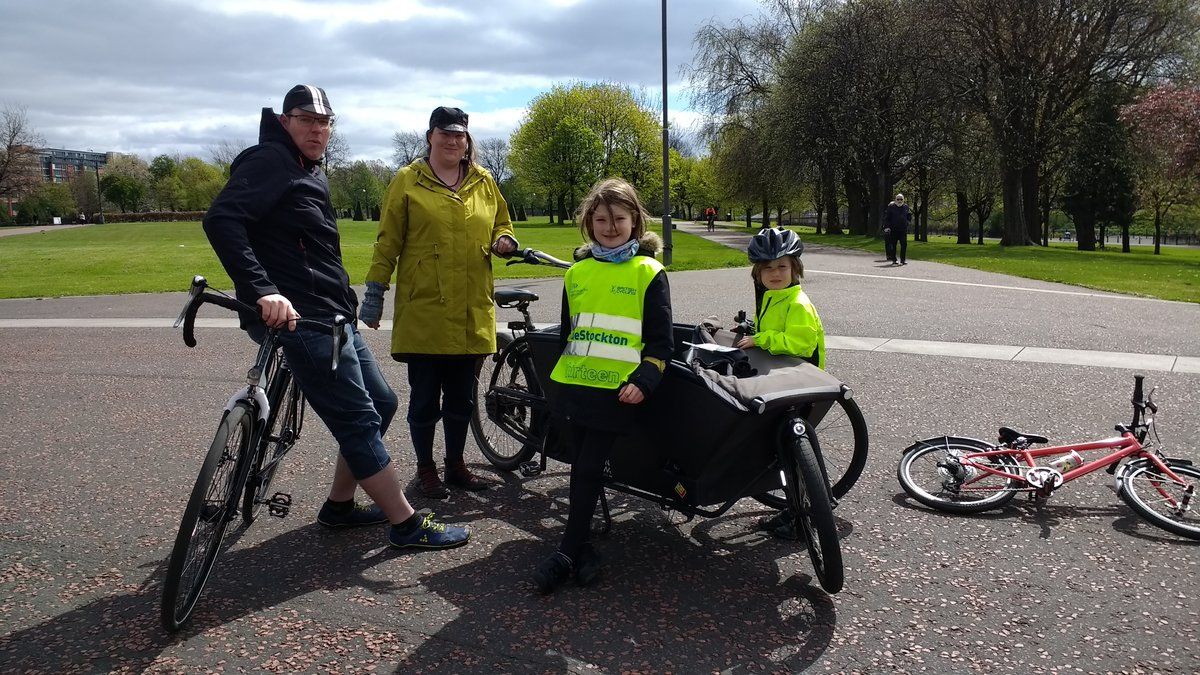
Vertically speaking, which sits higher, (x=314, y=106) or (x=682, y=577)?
(x=314, y=106)

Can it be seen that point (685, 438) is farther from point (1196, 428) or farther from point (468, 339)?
point (1196, 428)

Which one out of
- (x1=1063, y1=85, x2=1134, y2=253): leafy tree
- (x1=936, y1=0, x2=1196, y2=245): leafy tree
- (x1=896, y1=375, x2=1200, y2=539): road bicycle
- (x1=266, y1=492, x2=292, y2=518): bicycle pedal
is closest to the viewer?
(x1=266, y1=492, x2=292, y2=518): bicycle pedal

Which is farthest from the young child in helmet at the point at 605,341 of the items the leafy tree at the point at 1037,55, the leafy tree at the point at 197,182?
the leafy tree at the point at 197,182

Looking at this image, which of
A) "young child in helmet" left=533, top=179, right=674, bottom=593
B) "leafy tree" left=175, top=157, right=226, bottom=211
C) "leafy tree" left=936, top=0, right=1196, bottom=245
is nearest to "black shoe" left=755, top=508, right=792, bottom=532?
"young child in helmet" left=533, top=179, right=674, bottom=593

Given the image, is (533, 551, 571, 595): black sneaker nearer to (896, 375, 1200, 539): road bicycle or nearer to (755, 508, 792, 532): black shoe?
(755, 508, 792, 532): black shoe

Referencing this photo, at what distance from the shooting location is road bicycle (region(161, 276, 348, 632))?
9.14 feet

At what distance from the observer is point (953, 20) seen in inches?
1124

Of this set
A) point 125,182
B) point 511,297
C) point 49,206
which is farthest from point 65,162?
point 511,297

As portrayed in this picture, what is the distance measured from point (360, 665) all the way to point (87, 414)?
14.7 ft

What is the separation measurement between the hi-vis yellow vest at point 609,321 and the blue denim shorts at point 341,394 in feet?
2.72

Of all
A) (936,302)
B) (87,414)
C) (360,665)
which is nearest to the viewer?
(360,665)

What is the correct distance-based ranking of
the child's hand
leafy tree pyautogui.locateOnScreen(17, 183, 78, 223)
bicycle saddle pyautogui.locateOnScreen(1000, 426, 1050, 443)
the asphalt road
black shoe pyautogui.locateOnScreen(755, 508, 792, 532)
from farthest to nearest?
leafy tree pyautogui.locateOnScreen(17, 183, 78, 223) → bicycle saddle pyautogui.locateOnScreen(1000, 426, 1050, 443) → black shoe pyautogui.locateOnScreen(755, 508, 792, 532) → the child's hand → the asphalt road

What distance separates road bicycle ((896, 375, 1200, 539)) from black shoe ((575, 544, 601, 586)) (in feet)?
5.83

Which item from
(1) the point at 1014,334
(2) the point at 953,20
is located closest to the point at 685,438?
(1) the point at 1014,334
